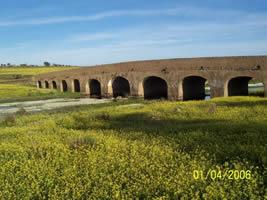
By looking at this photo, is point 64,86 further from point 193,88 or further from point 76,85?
point 193,88

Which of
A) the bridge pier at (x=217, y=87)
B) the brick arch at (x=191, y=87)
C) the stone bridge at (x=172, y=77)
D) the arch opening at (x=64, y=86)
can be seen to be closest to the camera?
the stone bridge at (x=172, y=77)

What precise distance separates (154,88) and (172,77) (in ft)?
23.6

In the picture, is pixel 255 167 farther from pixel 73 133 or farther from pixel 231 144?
pixel 73 133

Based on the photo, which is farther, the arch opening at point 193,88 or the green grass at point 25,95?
the green grass at point 25,95

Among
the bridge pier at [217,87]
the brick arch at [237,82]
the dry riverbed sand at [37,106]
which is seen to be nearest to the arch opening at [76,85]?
the dry riverbed sand at [37,106]

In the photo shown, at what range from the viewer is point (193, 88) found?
38.2m

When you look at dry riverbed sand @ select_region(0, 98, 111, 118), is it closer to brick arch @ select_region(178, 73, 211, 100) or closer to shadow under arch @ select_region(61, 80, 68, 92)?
brick arch @ select_region(178, 73, 211, 100)

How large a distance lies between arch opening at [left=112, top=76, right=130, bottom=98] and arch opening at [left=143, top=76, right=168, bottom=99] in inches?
157

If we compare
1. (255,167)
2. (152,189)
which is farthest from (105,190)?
(255,167)

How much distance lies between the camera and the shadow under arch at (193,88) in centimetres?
3638

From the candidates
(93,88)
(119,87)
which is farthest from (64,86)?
(119,87)

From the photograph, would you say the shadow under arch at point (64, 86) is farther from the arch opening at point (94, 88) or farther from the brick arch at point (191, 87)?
the brick arch at point (191, 87)

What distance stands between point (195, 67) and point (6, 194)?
82.8 feet

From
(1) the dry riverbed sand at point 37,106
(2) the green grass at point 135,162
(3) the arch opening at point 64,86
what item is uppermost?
(2) the green grass at point 135,162
